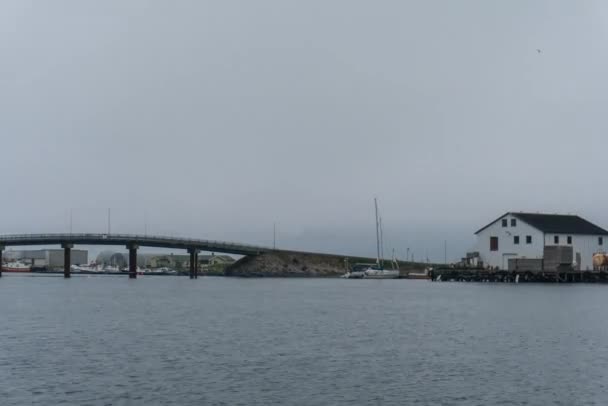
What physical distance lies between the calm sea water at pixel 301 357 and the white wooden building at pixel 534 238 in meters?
65.6

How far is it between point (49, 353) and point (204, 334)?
472 inches

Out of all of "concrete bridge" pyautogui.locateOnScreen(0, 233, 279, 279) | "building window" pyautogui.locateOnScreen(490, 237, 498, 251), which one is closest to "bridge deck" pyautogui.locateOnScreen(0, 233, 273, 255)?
"concrete bridge" pyautogui.locateOnScreen(0, 233, 279, 279)

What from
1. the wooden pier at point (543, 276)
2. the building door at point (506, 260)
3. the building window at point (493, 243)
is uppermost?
the building window at point (493, 243)

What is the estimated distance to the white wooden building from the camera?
137750 mm

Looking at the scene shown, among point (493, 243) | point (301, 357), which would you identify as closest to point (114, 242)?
point (493, 243)

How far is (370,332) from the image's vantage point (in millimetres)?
54625

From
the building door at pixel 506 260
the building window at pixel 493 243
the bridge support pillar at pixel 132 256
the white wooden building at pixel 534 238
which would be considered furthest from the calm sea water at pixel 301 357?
the bridge support pillar at pixel 132 256

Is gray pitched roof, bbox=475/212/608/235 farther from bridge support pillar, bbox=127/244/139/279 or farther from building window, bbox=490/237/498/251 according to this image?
bridge support pillar, bbox=127/244/139/279

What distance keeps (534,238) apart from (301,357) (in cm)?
10403

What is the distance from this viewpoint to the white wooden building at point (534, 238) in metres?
138

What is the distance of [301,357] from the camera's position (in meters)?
41.5

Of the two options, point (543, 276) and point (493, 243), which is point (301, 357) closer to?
point (543, 276)

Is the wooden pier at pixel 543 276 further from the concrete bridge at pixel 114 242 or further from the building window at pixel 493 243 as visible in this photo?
the concrete bridge at pixel 114 242

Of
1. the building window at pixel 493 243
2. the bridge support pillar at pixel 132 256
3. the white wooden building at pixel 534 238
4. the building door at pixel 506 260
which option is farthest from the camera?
the bridge support pillar at pixel 132 256
